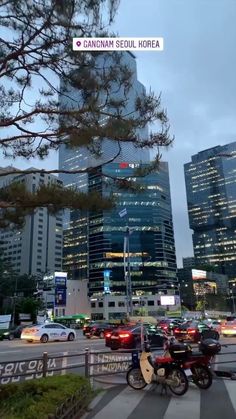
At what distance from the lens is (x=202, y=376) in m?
9.36

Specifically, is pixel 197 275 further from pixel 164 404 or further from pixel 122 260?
pixel 164 404

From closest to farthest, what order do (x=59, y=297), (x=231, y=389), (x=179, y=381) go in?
1. (x=179, y=381)
2. (x=231, y=389)
3. (x=59, y=297)

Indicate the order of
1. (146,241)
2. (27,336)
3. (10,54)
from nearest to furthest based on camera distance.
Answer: (10,54) < (27,336) < (146,241)

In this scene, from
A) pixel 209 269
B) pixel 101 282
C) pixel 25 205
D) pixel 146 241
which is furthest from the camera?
pixel 209 269

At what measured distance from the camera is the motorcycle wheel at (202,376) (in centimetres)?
930

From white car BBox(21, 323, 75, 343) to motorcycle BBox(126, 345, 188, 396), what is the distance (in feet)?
69.4

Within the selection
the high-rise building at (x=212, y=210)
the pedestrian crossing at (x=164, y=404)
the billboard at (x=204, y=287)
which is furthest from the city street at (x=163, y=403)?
the billboard at (x=204, y=287)

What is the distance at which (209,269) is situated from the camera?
139875 millimetres

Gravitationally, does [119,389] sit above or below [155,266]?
below

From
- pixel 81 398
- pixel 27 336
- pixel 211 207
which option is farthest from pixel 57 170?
pixel 211 207

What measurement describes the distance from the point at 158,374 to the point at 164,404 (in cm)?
109

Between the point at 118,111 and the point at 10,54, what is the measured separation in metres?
2.10

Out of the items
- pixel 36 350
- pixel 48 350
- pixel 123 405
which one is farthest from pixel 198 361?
pixel 36 350

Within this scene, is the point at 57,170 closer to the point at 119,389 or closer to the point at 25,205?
the point at 25,205
